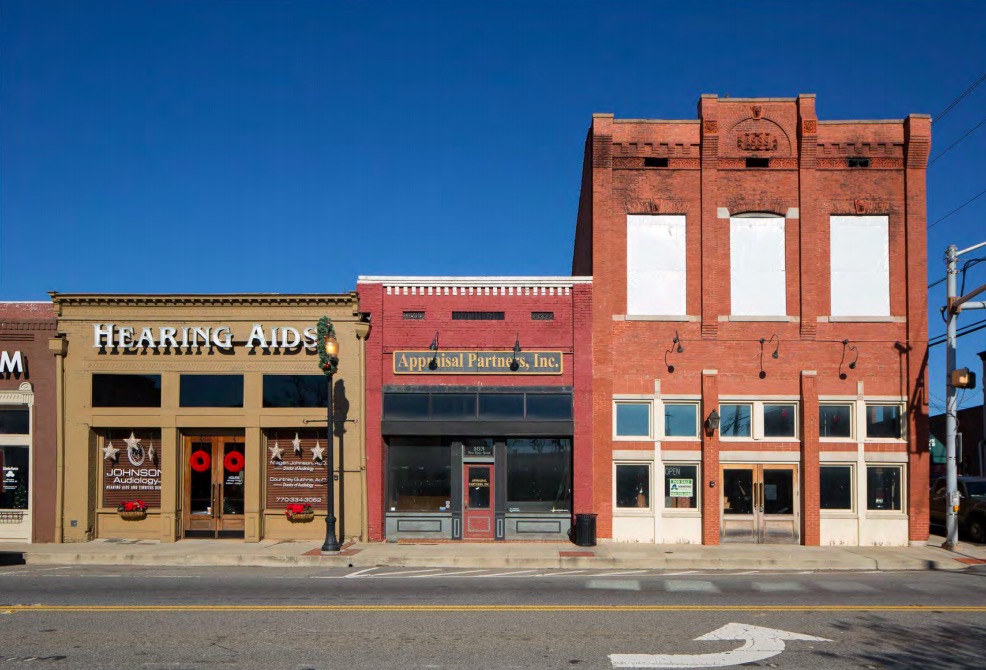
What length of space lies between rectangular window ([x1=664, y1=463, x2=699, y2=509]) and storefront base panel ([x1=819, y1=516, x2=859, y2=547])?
3.49m

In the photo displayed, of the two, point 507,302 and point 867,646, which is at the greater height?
point 507,302

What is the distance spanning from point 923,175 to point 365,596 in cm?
1876

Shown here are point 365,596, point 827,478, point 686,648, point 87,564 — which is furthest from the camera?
point 827,478

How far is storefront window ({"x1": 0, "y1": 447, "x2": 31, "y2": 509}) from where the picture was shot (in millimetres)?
22766

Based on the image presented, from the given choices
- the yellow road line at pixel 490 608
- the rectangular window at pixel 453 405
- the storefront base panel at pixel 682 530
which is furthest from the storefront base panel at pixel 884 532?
the rectangular window at pixel 453 405

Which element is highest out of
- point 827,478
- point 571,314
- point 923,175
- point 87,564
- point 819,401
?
point 923,175

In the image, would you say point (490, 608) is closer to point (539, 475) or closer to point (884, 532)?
point (539, 475)

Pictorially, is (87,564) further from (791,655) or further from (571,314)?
(791,655)

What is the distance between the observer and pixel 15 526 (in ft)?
74.4

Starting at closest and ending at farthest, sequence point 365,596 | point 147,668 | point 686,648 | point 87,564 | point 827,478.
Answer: point 147,668 < point 686,648 < point 365,596 < point 87,564 < point 827,478

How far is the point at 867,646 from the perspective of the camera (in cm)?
1095

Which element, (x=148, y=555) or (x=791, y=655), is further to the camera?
(x=148, y=555)

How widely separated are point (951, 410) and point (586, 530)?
1005 centimetres

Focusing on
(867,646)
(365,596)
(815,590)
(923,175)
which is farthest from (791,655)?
(923,175)
